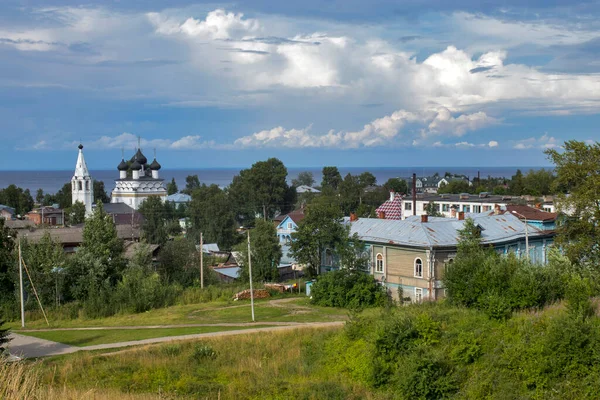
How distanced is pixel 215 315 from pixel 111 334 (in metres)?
6.40

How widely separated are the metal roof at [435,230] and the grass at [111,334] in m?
11.1

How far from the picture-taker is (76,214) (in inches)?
3317

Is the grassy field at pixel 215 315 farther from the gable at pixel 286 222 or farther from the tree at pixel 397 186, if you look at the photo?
the tree at pixel 397 186

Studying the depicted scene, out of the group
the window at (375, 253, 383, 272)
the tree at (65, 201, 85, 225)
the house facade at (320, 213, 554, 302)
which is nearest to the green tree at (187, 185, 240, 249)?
the tree at (65, 201, 85, 225)

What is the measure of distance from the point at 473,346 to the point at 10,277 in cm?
2748

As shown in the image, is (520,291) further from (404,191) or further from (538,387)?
(404,191)

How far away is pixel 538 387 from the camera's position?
18031mm

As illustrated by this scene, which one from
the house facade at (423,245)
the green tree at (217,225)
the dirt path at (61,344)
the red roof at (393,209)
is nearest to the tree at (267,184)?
the red roof at (393,209)

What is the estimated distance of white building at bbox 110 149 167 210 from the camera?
10444cm

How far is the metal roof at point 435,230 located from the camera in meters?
35.9

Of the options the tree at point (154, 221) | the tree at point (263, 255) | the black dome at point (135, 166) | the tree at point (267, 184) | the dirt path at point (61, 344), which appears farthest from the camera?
the black dome at point (135, 166)

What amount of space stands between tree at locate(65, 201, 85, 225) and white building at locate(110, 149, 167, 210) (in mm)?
15297

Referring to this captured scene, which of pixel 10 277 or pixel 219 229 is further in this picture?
pixel 219 229

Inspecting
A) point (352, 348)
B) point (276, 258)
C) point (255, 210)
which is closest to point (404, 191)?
point (255, 210)
